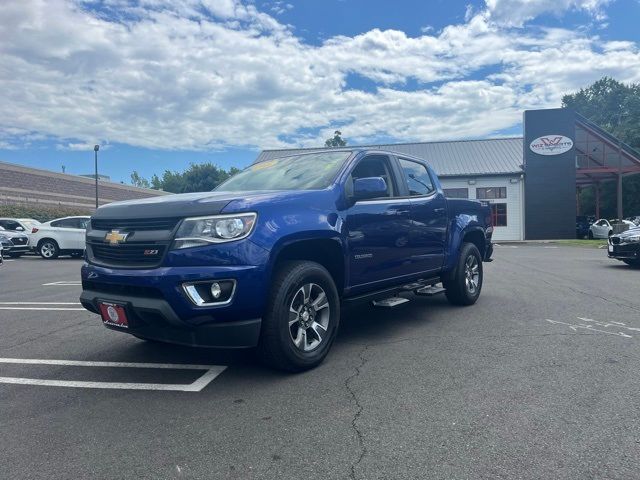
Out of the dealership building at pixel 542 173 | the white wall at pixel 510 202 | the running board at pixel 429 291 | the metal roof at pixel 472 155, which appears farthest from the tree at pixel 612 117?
the running board at pixel 429 291

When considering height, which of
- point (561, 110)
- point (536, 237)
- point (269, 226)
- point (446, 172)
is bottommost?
point (536, 237)

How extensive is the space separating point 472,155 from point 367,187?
37.9 meters

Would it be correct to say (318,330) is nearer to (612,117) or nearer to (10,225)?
(10,225)

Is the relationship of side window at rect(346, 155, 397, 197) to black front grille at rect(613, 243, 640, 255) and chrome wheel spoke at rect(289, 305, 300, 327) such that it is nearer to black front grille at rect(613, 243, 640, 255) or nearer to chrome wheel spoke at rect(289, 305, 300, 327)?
chrome wheel spoke at rect(289, 305, 300, 327)

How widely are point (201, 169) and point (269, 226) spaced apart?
75.4 meters

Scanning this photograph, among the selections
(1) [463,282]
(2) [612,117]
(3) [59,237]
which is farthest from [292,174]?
(2) [612,117]

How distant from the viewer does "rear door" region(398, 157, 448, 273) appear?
5.78 metres

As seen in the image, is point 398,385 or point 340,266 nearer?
point 398,385

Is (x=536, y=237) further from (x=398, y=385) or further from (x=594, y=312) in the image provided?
(x=398, y=385)

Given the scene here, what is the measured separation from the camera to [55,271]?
1411cm

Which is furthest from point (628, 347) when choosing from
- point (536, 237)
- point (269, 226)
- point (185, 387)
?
point (536, 237)

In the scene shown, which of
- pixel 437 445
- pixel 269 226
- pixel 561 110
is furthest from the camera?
pixel 561 110

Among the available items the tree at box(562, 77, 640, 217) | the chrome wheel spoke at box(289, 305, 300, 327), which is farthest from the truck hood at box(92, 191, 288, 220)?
the tree at box(562, 77, 640, 217)

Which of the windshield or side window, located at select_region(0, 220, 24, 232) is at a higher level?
the windshield
